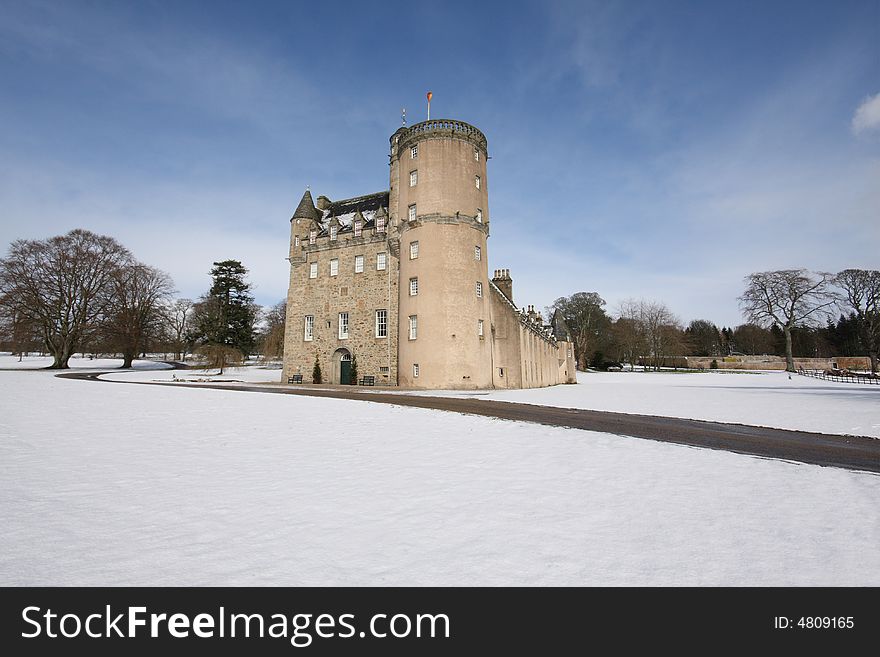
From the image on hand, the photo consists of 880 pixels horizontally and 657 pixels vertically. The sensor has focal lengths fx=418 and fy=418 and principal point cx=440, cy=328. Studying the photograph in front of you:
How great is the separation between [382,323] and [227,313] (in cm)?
2819

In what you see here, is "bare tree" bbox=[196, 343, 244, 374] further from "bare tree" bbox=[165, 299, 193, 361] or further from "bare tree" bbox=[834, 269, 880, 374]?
"bare tree" bbox=[834, 269, 880, 374]

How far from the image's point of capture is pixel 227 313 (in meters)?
50.9

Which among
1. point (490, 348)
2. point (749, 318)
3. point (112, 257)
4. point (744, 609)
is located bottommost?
point (744, 609)

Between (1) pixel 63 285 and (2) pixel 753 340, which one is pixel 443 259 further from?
(2) pixel 753 340

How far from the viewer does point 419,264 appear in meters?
30.6

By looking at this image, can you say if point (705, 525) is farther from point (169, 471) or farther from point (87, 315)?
point (87, 315)

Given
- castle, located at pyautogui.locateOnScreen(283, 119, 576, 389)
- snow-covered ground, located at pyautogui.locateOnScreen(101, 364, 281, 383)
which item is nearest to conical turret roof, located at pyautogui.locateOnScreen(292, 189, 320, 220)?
castle, located at pyautogui.locateOnScreen(283, 119, 576, 389)

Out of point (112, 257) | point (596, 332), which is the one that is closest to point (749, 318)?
point (596, 332)

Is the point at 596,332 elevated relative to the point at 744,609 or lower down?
elevated

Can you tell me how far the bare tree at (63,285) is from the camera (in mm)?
39531

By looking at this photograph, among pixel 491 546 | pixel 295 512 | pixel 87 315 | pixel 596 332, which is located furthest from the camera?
pixel 596 332

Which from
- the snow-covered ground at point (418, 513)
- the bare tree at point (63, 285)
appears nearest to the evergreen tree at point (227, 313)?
the bare tree at point (63, 285)

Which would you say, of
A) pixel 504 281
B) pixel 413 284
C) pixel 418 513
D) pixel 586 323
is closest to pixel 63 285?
pixel 413 284

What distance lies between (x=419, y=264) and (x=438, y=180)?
6.34 metres
